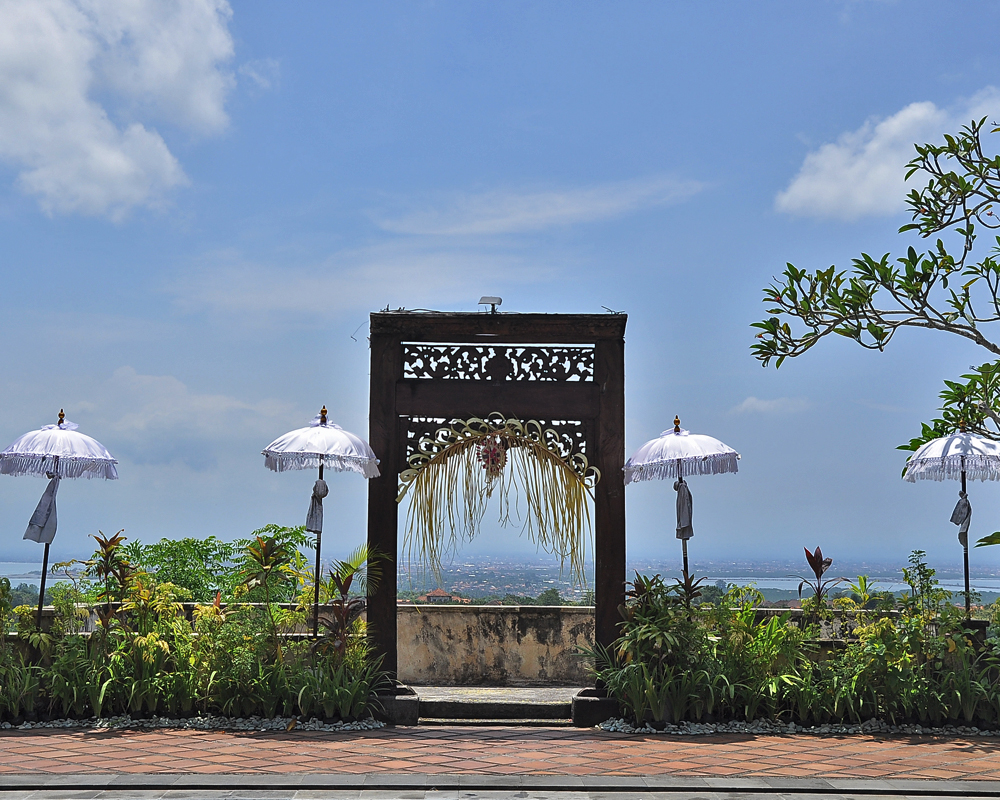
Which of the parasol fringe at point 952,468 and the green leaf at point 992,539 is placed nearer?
the green leaf at point 992,539

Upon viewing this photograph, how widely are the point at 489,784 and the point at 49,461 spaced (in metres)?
4.44

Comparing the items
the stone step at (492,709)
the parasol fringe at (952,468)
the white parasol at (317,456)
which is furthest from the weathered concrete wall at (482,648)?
the parasol fringe at (952,468)

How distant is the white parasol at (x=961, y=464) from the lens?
7.38 meters

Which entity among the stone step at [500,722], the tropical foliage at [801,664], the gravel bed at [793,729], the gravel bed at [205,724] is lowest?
the stone step at [500,722]

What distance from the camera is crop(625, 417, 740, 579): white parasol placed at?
728cm

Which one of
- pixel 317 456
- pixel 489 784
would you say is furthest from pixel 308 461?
pixel 489 784

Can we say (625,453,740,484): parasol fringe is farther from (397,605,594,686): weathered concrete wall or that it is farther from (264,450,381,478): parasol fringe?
(397,605,594,686): weathered concrete wall

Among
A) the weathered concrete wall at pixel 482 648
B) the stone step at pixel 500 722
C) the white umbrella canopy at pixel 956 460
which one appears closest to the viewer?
the stone step at pixel 500 722

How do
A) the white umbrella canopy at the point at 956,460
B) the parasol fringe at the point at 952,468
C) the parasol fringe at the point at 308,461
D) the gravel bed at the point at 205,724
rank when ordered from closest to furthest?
the gravel bed at the point at 205,724 < the parasol fringe at the point at 308,461 < the white umbrella canopy at the point at 956,460 < the parasol fringe at the point at 952,468

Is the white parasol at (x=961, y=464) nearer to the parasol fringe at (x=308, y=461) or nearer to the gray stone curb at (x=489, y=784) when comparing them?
the gray stone curb at (x=489, y=784)

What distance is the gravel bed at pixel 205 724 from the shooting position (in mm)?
6793

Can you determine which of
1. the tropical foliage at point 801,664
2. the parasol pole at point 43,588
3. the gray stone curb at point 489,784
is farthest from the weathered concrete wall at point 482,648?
the gray stone curb at point 489,784

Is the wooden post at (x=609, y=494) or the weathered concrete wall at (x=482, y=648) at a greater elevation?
the wooden post at (x=609, y=494)

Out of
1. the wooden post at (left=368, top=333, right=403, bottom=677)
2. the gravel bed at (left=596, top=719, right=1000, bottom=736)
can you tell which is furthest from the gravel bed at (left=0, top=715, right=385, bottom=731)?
the gravel bed at (left=596, top=719, right=1000, bottom=736)
